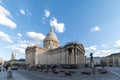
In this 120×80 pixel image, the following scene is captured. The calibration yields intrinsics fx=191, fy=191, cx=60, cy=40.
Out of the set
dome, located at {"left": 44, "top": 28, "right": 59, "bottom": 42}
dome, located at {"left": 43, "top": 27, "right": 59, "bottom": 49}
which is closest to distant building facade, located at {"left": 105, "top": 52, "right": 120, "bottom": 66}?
dome, located at {"left": 43, "top": 27, "right": 59, "bottom": 49}

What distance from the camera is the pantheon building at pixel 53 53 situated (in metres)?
107

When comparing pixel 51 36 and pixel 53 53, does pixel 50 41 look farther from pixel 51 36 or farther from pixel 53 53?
pixel 53 53

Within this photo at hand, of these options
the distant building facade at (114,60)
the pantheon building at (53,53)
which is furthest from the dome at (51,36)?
the distant building facade at (114,60)

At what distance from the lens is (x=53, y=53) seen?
13950 centimetres

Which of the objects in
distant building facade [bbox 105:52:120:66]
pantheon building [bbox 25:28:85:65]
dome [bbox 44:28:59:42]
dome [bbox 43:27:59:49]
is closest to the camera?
pantheon building [bbox 25:28:85:65]

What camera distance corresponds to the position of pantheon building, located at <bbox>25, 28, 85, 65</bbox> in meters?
107

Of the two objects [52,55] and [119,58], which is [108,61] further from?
[52,55]

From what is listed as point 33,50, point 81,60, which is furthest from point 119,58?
point 33,50

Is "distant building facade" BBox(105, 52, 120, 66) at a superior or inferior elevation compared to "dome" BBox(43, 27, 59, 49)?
inferior

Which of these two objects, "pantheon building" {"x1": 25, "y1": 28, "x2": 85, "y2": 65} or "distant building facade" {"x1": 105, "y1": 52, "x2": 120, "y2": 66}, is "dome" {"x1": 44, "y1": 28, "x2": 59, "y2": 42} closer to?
"pantheon building" {"x1": 25, "y1": 28, "x2": 85, "y2": 65}

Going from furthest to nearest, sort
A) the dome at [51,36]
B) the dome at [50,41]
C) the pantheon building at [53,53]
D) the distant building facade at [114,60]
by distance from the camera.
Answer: the distant building facade at [114,60], the dome at [51,36], the dome at [50,41], the pantheon building at [53,53]

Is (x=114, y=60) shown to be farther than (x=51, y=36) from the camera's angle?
Yes

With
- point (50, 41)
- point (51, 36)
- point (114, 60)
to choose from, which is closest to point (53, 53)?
point (50, 41)

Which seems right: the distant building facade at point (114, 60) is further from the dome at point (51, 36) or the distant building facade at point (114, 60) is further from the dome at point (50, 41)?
the dome at point (51, 36)
